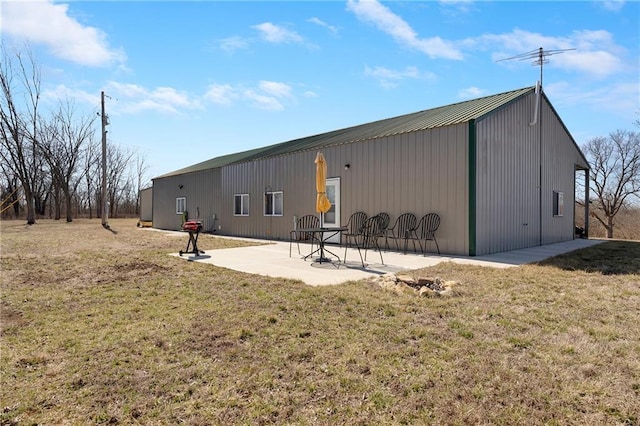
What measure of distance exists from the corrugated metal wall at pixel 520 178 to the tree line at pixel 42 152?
18591 mm

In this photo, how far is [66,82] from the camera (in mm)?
22406

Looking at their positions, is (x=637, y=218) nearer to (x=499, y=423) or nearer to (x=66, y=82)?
(x=499, y=423)

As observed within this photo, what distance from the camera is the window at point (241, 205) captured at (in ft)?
45.4

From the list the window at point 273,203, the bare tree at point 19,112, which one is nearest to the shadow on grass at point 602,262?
the window at point 273,203

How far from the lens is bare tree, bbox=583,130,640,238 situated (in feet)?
68.5

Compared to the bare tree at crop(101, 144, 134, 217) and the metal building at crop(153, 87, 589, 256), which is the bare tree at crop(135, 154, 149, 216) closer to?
the bare tree at crop(101, 144, 134, 217)

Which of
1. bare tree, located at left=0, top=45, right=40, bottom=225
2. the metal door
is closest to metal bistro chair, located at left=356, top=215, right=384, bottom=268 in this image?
the metal door

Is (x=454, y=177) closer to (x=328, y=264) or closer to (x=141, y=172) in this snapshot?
(x=328, y=264)

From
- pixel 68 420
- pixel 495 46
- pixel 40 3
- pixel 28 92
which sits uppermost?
pixel 28 92

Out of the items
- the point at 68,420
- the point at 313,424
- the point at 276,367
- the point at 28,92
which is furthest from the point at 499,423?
the point at 28,92

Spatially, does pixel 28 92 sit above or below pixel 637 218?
above

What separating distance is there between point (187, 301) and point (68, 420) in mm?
2170

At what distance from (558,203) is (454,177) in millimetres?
6150

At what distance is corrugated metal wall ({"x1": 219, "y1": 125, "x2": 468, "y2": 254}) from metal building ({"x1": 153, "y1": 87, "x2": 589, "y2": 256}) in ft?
0.08
